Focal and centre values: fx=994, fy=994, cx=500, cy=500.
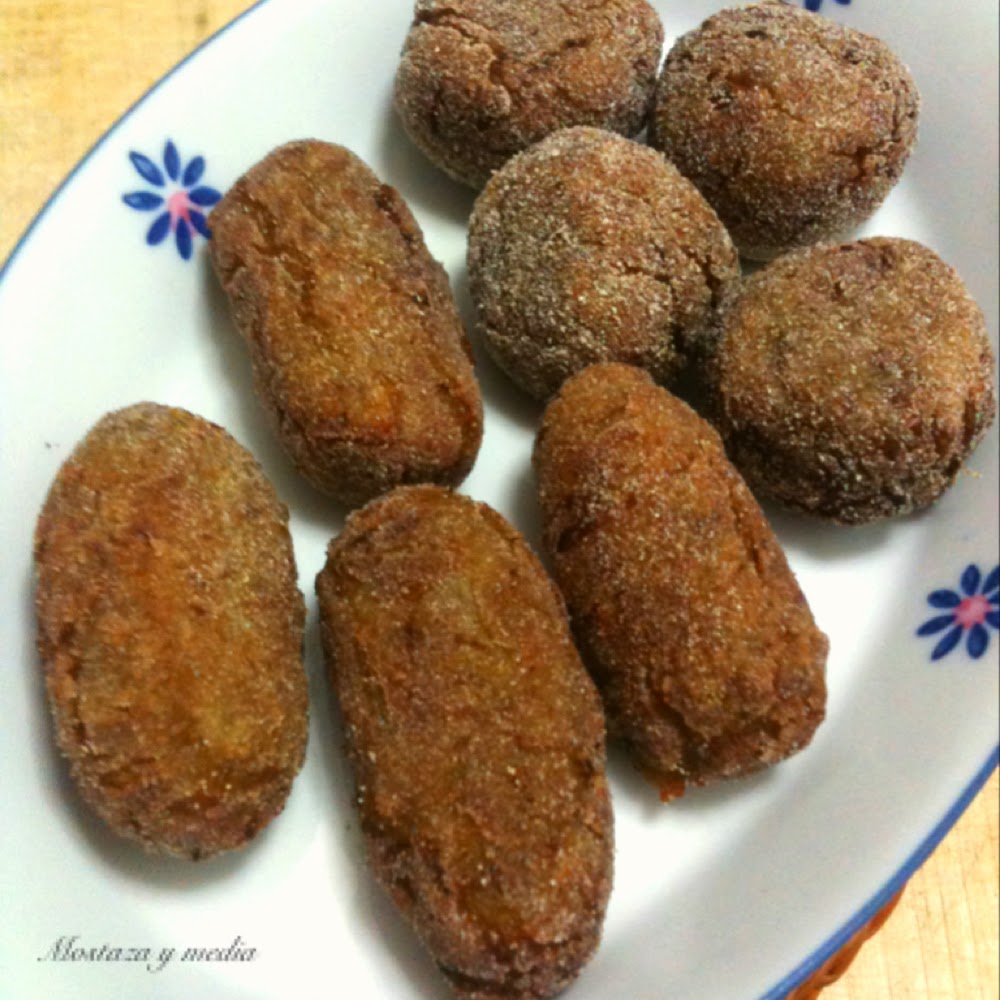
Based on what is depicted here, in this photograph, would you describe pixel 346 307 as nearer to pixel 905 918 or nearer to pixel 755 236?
Answer: pixel 755 236

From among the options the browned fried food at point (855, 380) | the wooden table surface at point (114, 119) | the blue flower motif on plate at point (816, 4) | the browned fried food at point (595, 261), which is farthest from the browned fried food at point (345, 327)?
the blue flower motif on plate at point (816, 4)

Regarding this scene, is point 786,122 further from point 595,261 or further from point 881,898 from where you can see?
point 881,898

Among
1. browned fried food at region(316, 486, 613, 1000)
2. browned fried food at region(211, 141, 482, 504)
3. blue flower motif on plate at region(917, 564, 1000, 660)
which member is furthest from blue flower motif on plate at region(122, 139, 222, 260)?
blue flower motif on plate at region(917, 564, 1000, 660)

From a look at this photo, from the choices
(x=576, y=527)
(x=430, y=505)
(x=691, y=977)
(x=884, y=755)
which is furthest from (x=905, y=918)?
(x=430, y=505)

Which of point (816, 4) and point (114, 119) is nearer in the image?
point (816, 4)

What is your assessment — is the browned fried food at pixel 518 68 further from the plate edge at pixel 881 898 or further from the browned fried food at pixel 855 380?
the plate edge at pixel 881 898

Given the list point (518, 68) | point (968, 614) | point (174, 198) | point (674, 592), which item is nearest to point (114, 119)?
point (174, 198)

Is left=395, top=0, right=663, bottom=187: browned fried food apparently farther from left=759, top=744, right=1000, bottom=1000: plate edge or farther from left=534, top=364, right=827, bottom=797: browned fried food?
left=759, top=744, right=1000, bottom=1000: plate edge
